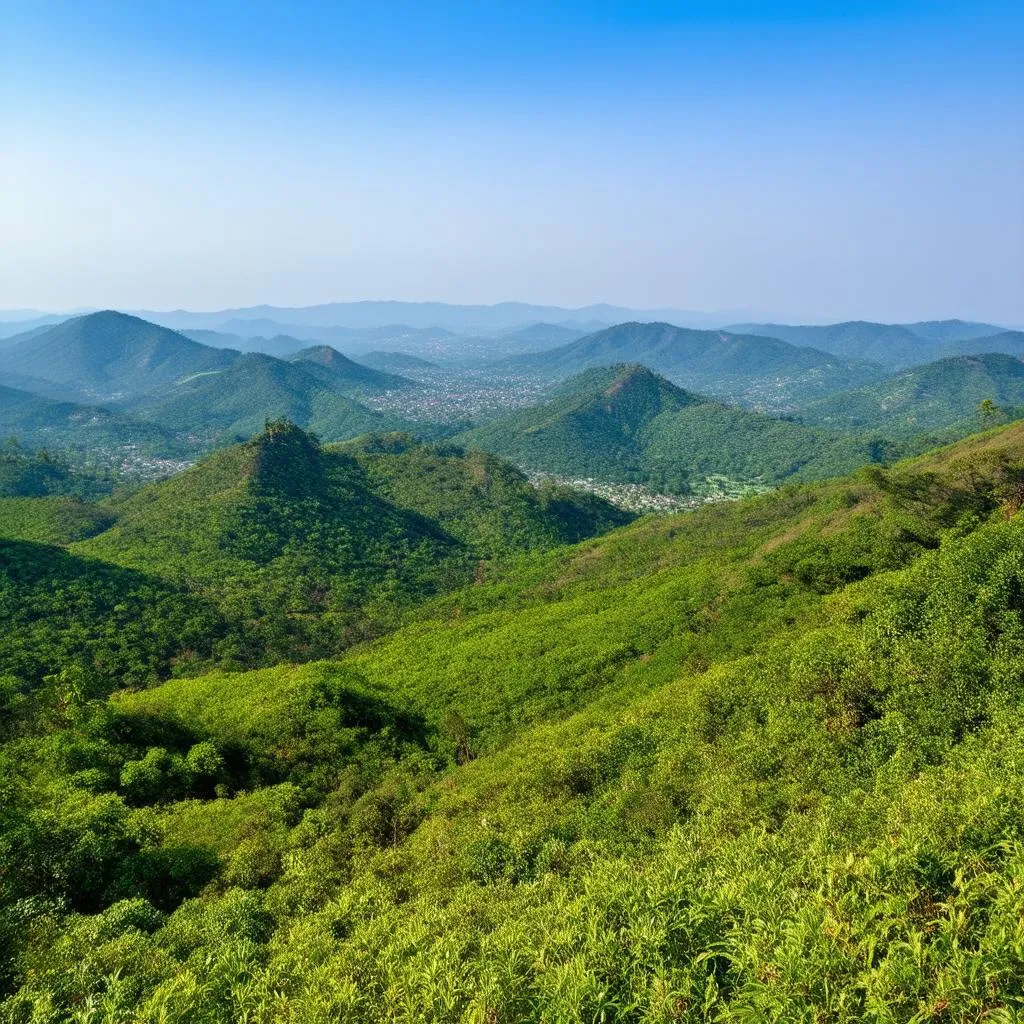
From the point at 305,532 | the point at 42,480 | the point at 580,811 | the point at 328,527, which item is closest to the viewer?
the point at 580,811

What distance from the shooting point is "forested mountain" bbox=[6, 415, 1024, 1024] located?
36.7ft

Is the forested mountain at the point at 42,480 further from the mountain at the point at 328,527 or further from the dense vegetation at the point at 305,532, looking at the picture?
the mountain at the point at 328,527

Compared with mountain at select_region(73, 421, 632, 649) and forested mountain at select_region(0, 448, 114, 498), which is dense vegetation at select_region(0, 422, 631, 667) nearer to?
mountain at select_region(73, 421, 632, 649)

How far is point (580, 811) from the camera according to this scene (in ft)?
80.5

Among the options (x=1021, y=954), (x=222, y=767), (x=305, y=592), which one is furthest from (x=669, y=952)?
(x=305, y=592)

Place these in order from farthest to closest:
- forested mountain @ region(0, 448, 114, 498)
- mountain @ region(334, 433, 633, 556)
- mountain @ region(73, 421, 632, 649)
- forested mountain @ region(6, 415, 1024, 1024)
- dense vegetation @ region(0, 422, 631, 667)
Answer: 1. forested mountain @ region(0, 448, 114, 498)
2. mountain @ region(334, 433, 633, 556)
3. mountain @ region(73, 421, 632, 649)
4. dense vegetation @ region(0, 422, 631, 667)
5. forested mountain @ region(6, 415, 1024, 1024)

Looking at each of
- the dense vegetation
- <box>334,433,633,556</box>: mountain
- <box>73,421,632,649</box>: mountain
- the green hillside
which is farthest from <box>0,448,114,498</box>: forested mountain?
<box>334,433,633,556</box>: mountain

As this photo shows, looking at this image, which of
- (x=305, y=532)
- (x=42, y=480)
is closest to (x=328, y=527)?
(x=305, y=532)

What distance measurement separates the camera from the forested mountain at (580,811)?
11.2 meters

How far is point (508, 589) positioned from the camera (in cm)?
8450

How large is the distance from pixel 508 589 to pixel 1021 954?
250 ft

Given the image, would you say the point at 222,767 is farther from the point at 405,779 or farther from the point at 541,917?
the point at 541,917

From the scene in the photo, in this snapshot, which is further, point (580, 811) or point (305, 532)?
point (305, 532)

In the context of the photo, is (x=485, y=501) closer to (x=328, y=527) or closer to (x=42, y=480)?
(x=328, y=527)
